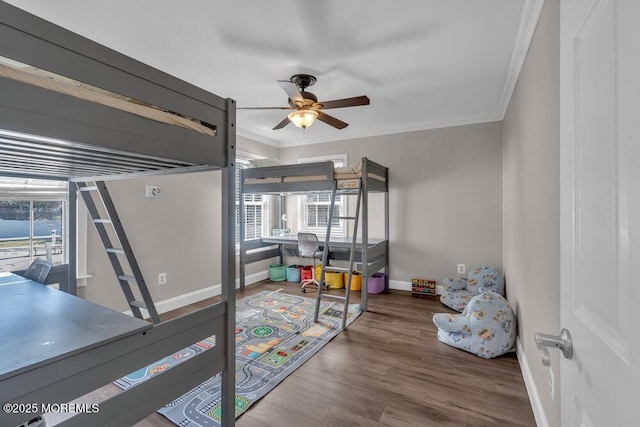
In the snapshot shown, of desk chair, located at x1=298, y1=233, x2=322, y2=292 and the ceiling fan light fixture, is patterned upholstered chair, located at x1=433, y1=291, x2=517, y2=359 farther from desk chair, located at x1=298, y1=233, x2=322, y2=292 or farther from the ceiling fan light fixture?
the ceiling fan light fixture

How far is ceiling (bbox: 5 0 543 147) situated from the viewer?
5.92ft

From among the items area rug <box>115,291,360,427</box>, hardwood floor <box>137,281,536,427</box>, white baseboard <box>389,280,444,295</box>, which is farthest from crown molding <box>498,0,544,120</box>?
area rug <box>115,291,360,427</box>

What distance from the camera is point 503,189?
3.56 meters

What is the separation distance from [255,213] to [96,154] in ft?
12.5

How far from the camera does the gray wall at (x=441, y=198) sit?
3.74 meters

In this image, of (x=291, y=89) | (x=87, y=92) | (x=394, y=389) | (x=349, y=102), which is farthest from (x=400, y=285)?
(x=87, y=92)

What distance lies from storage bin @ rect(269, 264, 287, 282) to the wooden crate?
2.07 m

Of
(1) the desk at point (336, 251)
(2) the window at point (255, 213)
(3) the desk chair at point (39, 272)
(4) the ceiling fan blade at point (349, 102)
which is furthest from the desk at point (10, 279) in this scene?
(2) the window at point (255, 213)

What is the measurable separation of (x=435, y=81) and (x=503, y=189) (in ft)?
5.49

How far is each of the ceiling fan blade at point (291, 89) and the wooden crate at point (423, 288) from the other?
113 inches
